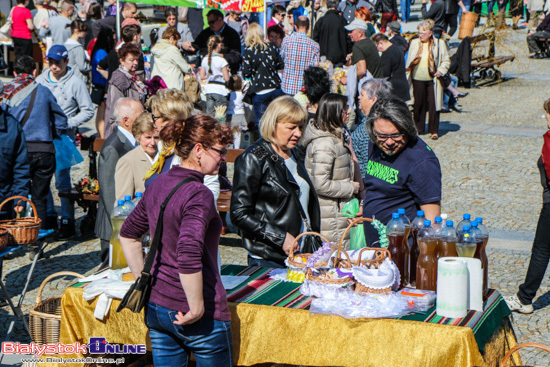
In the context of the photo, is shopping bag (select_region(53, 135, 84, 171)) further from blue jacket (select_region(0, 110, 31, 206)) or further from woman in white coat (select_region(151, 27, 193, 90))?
woman in white coat (select_region(151, 27, 193, 90))

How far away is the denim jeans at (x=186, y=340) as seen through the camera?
10.9 ft

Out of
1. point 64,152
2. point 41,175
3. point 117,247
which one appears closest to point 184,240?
point 117,247

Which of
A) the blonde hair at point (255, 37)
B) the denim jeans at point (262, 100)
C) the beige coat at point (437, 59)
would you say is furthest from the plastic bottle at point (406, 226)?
the beige coat at point (437, 59)

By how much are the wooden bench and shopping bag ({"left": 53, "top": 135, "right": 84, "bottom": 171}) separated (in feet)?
38.4

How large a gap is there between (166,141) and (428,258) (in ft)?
4.87

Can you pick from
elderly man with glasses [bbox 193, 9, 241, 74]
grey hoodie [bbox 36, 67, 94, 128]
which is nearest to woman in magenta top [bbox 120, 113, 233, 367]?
grey hoodie [bbox 36, 67, 94, 128]

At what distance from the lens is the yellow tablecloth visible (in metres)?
3.45

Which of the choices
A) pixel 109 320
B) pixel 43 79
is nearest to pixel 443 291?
pixel 109 320

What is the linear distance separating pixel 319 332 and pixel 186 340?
73 centimetres

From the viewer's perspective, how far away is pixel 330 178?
582 cm

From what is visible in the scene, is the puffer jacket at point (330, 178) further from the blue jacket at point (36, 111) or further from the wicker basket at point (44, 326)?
the blue jacket at point (36, 111)

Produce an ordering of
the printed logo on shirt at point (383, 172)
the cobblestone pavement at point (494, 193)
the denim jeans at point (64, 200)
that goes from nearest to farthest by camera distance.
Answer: the printed logo on shirt at point (383, 172) < the cobblestone pavement at point (494, 193) < the denim jeans at point (64, 200)

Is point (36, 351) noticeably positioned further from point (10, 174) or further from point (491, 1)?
point (491, 1)

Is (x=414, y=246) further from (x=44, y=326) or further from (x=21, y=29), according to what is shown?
(x=21, y=29)
